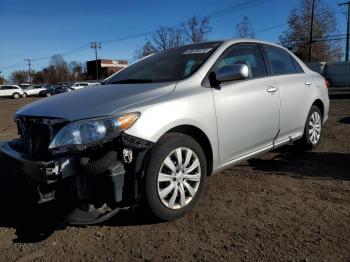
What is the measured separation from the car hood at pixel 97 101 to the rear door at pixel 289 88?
1.78 m

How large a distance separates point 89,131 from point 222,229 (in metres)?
1.36

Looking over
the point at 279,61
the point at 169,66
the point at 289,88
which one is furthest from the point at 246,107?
the point at 279,61

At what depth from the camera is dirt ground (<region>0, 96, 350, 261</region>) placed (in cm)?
275

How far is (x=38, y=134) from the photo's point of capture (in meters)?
3.13

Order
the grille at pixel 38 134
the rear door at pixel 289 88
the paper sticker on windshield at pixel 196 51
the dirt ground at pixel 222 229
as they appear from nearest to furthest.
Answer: the dirt ground at pixel 222 229 < the grille at pixel 38 134 < the paper sticker on windshield at pixel 196 51 < the rear door at pixel 289 88

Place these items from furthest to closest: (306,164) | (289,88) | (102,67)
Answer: (102,67) < (306,164) < (289,88)

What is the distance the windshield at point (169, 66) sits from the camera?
12.6ft

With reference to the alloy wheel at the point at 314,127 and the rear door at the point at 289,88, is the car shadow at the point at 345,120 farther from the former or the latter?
the rear door at the point at 289,88

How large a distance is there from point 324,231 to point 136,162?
63.4 inches

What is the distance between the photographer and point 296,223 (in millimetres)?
3150

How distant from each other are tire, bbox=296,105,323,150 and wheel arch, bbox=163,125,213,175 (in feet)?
7.35

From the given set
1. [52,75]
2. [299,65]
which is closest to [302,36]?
[299,65]

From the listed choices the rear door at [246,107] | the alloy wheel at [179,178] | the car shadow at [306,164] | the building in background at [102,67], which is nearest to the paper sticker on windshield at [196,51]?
the rear door at [246,107]

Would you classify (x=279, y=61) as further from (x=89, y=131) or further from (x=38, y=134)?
(x=38, y=134)
